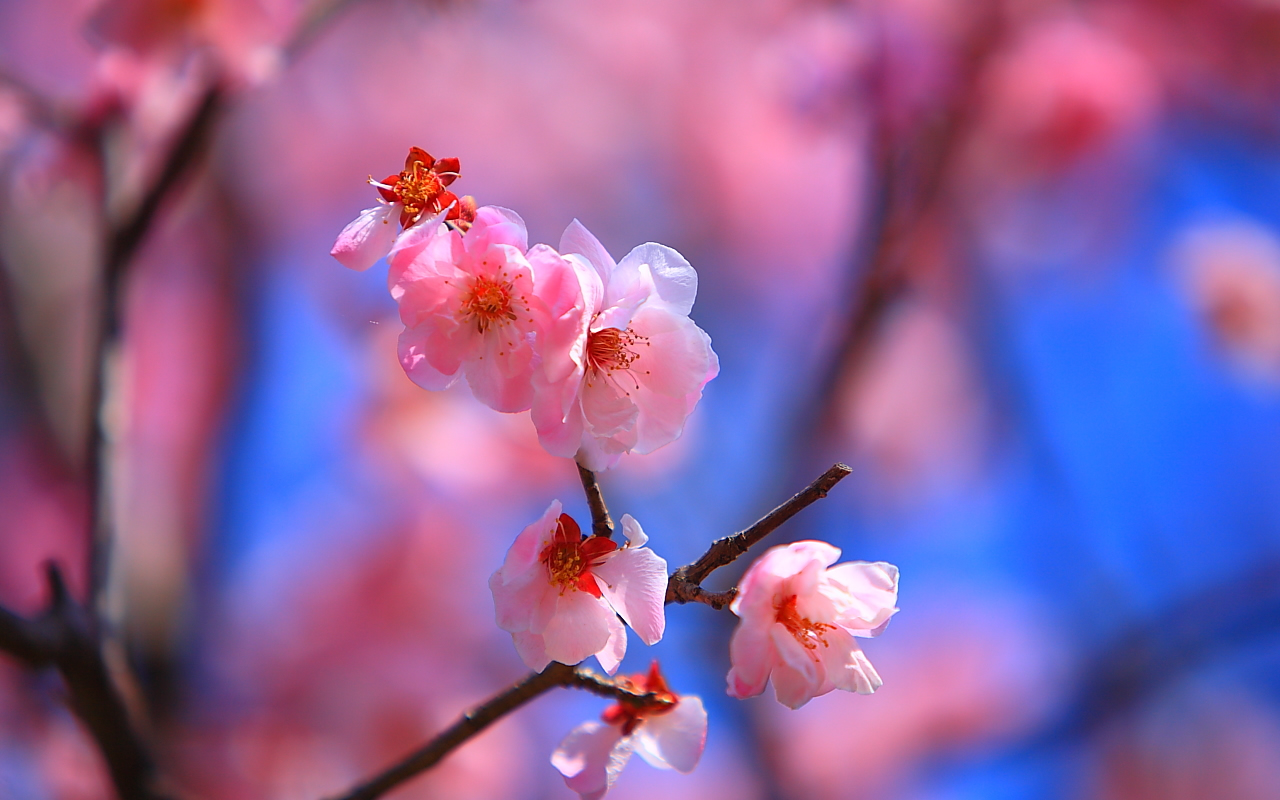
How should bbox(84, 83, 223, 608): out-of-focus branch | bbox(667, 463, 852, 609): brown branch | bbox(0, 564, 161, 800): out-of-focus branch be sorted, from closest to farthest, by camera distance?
bbox(667, 463, 852, 609): brown branch, bbox(0, 564, 161, 800): out-of-focus branch, bbox(84, 83, 223, 608): out-of-focus branch

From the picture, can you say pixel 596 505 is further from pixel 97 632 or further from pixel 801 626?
pixel 97 632

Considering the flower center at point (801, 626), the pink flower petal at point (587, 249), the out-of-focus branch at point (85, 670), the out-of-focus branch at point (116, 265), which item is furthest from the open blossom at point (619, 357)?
the out-of-focus branch at point (116, 265)

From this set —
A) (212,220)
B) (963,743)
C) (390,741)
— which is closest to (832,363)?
(963,743)

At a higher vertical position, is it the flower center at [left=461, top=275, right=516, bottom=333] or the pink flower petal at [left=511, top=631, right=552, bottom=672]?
the flower center at [left=461, top=275, right=516, bottom=333]

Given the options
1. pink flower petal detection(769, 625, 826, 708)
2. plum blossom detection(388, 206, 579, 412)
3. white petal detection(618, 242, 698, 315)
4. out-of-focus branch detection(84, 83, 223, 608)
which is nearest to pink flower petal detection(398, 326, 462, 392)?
plum blossom detection(388, 206, 579, 412)

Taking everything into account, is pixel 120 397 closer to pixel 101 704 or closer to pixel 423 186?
pixel 101 704

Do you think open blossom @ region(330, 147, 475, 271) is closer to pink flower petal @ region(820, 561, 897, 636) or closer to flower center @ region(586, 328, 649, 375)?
flower center @ region(586, 328, 649, 375)

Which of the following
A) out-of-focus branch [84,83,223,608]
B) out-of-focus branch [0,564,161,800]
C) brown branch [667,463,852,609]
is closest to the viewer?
brown branch [667,463,852,609]

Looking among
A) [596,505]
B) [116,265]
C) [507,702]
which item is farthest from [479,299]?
[116,265]
